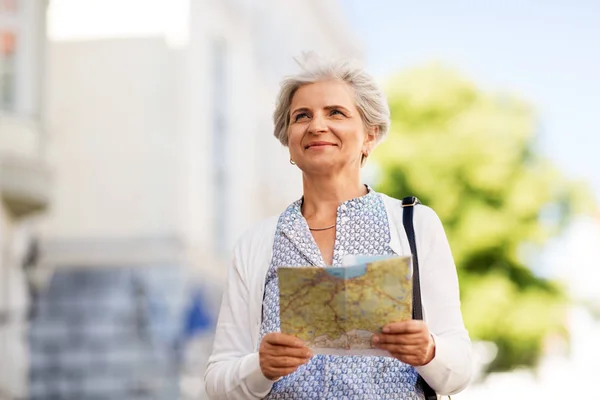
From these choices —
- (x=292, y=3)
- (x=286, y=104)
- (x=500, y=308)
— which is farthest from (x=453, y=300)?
(x=292, y=3)

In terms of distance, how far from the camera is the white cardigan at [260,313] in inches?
120

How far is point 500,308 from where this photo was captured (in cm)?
2978

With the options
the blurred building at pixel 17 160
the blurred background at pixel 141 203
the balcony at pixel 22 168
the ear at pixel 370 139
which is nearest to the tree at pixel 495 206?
the blurred background at pixel 141 203

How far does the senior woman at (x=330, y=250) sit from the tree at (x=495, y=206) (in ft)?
86.7

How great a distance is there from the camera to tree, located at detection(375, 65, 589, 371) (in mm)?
29734

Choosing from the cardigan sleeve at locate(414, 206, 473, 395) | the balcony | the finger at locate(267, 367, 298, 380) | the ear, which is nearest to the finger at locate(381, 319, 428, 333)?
the cardigan sleeve at locate(414, 206, 473, 395)

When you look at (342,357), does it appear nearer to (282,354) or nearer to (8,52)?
(282,354)

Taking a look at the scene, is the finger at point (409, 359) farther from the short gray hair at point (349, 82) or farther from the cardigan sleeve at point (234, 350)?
the short gray hair at point (349, 82)

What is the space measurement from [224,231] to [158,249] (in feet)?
11.8

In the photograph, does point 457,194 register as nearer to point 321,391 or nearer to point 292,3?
point 292,3

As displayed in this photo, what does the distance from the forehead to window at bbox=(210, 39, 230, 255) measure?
20184mm

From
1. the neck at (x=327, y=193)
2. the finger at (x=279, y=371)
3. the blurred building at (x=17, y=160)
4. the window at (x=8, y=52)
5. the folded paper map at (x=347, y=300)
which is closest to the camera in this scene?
the folded paper map at (x=347, y=300)

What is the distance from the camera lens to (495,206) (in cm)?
3044

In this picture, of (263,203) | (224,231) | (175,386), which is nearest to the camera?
(175,386)
